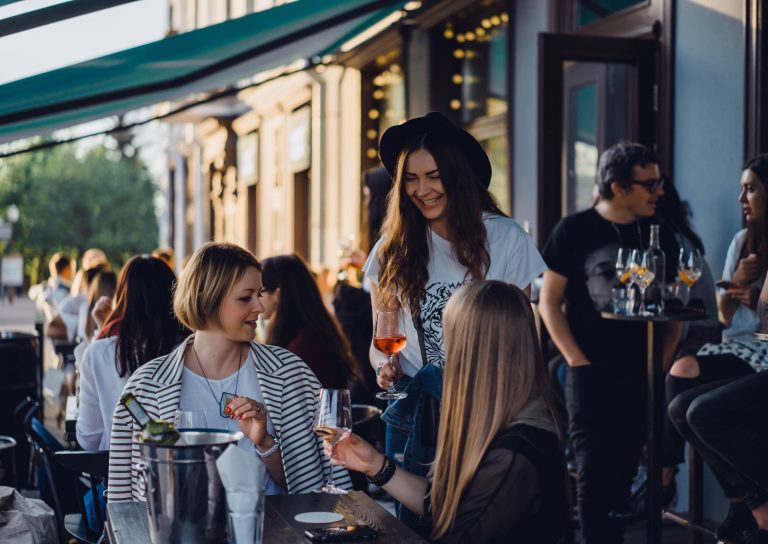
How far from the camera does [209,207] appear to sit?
69.2 ft

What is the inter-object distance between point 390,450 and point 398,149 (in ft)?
3.29

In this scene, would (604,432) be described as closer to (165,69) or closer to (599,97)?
(599,97)

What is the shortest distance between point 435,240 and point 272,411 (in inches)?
32.2

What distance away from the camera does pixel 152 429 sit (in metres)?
2.01

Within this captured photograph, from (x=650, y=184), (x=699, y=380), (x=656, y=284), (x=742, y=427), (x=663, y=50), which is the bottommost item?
(x=742, y=427)

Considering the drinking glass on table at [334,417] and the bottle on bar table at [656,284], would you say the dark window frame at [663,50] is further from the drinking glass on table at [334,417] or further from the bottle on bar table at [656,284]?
the drinking glass on table at [334,417]

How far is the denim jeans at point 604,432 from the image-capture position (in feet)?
13.9

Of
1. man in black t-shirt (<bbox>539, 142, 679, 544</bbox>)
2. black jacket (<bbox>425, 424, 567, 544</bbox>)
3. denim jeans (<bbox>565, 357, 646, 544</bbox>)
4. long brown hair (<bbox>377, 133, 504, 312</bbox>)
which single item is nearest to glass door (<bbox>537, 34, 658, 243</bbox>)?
man in black t-shirt (<bbox>539, 142, 679, 544</bbox>)

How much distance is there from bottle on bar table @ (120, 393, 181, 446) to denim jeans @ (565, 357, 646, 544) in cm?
257

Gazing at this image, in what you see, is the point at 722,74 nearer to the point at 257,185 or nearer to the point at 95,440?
the point at 95,440

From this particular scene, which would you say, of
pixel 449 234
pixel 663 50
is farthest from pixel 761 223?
pixel 663 50

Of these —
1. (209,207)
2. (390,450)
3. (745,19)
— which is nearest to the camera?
(390,450)

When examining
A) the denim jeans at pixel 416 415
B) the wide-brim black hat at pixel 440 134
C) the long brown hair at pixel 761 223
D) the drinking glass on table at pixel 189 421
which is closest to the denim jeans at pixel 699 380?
the long brown hair at pixel 761 223

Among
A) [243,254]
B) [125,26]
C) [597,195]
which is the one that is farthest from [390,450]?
[125,26]
